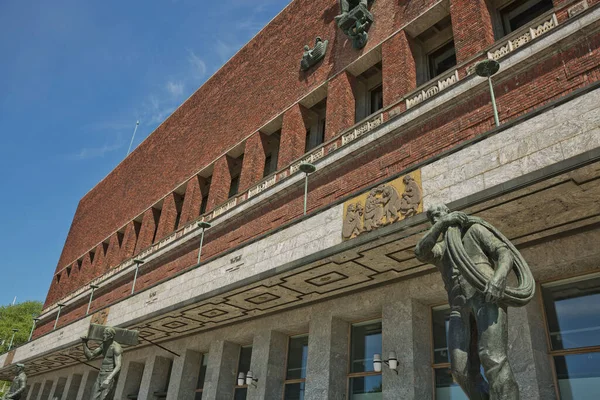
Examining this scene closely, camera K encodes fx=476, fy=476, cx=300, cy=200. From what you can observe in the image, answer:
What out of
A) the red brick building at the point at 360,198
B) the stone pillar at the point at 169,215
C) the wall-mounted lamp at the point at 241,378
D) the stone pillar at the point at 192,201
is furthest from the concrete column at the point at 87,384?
the wall-mounted lamp at the point at 241,378

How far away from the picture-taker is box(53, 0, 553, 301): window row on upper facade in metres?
13.7

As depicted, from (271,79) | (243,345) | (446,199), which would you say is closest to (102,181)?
(271,79)

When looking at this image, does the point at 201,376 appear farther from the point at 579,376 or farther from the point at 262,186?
the point at 579,376

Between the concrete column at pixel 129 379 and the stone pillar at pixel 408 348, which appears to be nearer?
the stone pillar at pixel 408 348

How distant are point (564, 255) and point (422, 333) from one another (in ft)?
10.9

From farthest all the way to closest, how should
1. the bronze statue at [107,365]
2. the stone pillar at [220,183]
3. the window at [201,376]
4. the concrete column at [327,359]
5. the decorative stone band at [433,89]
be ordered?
the stone pillar at [220,183] → the window at [201,376] → the decorative stone band at [433,89] → the concrete column at [327,359] → the bronze statue at [107,365]

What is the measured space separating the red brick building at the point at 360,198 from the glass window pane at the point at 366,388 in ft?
0.14

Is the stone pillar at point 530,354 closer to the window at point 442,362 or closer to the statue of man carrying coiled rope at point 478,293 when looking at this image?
the window at point 442,362

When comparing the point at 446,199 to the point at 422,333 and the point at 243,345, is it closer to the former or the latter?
the point at 422,333

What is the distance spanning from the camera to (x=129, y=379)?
19172 millimetres

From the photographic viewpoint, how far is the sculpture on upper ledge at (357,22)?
1564 centimetres

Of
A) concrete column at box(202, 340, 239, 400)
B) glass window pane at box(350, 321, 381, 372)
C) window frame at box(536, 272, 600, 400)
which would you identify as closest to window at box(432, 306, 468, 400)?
glass window pane at box(350, 321, 381, 372)

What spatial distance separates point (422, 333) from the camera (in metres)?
10.2

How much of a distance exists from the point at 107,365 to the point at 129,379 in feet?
27.7
